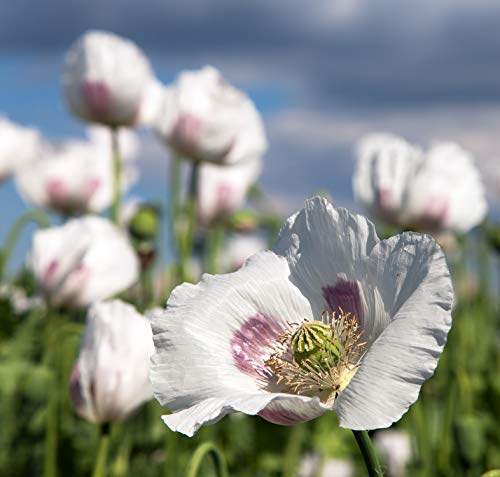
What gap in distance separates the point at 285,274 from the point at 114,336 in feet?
1.93

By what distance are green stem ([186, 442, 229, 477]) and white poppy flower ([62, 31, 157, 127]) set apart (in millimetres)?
1685

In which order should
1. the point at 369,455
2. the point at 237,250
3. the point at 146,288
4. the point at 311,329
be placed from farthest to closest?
the point at 237,250 → the point at 146,288 → the point at 311,329 → the point at 369,455

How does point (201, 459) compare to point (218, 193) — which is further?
point (218, 193)

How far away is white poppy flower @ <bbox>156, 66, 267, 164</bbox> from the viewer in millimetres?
2582

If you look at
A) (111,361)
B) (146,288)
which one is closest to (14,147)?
(146,288)

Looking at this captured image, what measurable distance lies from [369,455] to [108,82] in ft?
6.87

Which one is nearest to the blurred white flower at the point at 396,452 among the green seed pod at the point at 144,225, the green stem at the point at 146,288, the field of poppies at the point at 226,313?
the field of poppies at the point at 226,313

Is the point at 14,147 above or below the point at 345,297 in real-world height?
below

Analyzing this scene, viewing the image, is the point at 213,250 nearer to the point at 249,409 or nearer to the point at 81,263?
the point at 81,263

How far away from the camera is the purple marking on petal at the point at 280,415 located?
0.94m

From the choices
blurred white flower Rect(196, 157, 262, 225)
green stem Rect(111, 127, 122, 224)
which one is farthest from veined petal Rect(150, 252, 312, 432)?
blurred white flower Rect(196, 157, 262, 225)

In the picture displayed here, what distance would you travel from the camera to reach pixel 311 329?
1042 mm

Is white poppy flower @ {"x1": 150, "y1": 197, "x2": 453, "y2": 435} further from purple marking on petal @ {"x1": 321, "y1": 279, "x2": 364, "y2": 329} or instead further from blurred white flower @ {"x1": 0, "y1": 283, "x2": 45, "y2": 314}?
blurred white flower @ {"x1": 0, "y1": 283, "x2": 45, "y2": 314}

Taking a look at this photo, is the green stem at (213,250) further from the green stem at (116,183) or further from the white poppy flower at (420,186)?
Result: the white poppy flower at (420,186)
